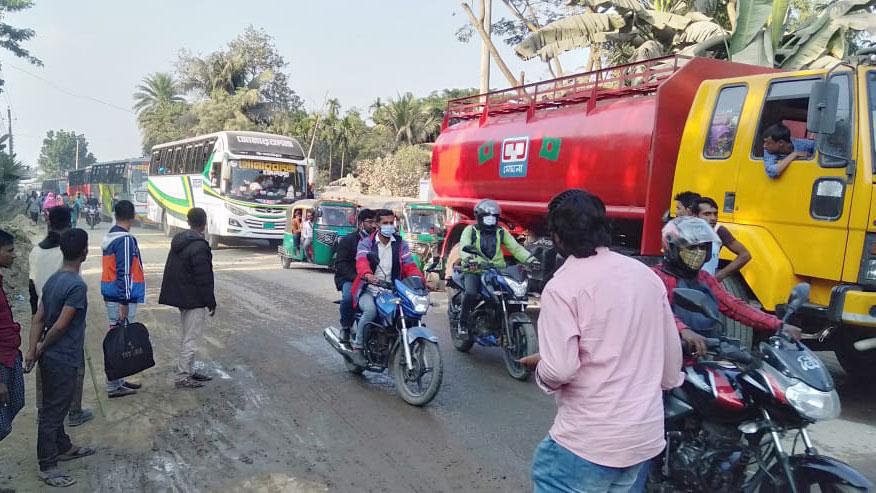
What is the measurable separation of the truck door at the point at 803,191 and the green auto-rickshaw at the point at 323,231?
36.2 ft

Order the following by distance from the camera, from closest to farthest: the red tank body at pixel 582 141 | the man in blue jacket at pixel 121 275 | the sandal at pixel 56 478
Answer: the sandal at pixel 56 478 < the man in blue jacket at pixel 121 275 < the red tank body at pixel 582 141

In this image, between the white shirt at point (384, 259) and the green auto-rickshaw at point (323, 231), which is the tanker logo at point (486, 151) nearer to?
the white shirt at point (384, 259)

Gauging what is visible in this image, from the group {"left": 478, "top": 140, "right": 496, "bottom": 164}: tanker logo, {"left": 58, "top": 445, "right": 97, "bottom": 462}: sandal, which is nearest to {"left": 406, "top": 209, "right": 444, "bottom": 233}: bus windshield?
{"left": 478, "top": 140, "right": 496, "bottom": 164}: tanker logo

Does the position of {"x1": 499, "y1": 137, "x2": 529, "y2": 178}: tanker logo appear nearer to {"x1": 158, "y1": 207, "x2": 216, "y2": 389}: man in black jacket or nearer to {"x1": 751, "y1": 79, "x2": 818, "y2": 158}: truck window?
{"x1": 751, "y1": 79, "x2": 818, "y2": 158}: truck window

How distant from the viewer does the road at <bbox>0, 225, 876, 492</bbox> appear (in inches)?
167

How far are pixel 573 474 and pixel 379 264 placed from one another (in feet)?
13.1

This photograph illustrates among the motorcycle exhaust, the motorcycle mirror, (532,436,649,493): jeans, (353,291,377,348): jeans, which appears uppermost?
the motorcycle mirror

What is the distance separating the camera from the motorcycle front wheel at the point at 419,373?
546cm

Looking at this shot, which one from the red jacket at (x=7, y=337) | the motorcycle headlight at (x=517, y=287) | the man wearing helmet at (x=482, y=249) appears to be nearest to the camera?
the red jacket at (x=7, y=337)

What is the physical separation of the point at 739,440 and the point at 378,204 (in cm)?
2218

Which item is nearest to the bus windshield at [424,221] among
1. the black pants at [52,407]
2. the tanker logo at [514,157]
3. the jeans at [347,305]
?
the tanker logo at [514,157]

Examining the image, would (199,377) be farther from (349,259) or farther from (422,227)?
(422,227)

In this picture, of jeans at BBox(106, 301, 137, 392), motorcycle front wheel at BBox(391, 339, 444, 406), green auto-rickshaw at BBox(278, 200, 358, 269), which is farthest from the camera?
green auto-rickshaw at BBox(278, 200, 358, 269)

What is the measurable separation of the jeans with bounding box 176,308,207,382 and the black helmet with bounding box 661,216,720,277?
14.6 ft
